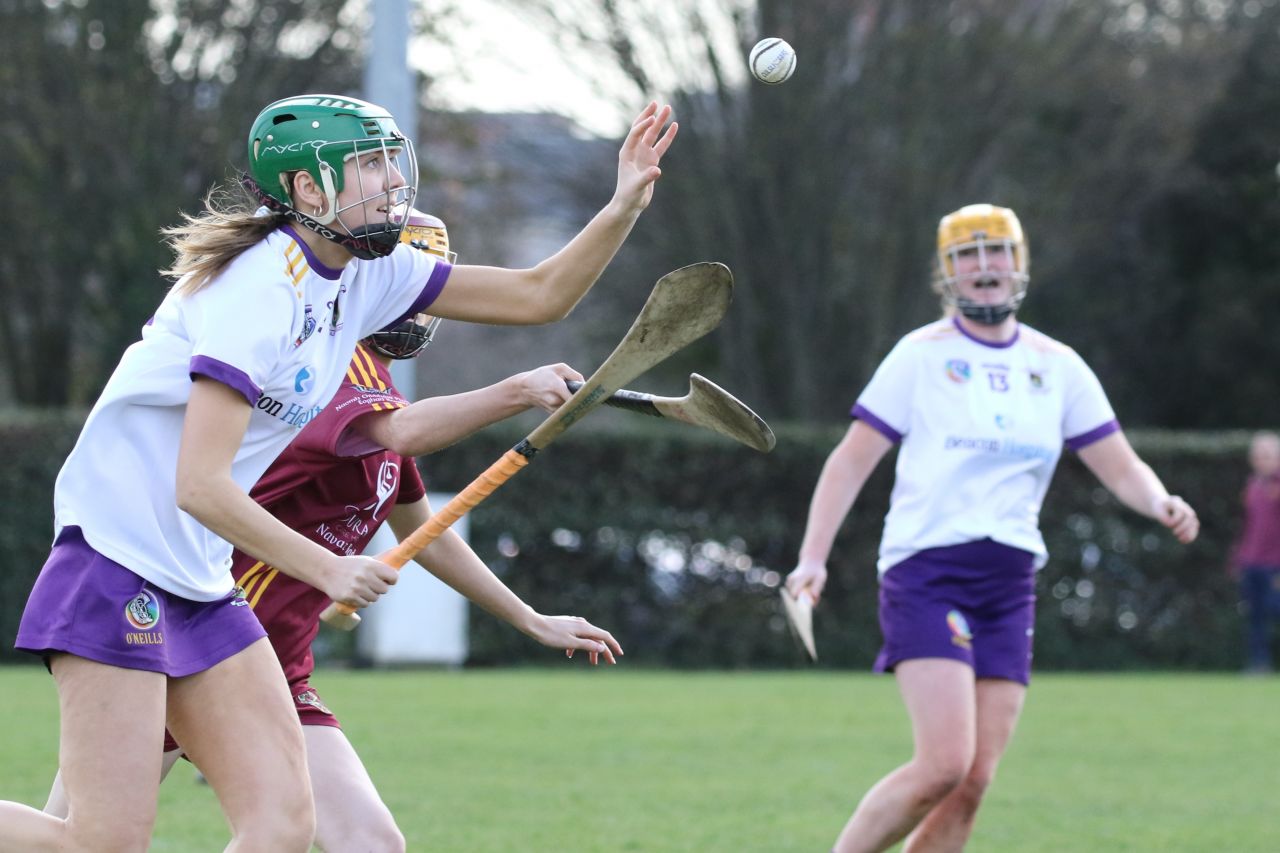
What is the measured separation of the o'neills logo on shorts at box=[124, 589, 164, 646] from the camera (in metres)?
3.63

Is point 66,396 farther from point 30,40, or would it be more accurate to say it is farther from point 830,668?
point 830,668

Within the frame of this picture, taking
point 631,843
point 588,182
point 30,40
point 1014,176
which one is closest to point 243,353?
point 631,843

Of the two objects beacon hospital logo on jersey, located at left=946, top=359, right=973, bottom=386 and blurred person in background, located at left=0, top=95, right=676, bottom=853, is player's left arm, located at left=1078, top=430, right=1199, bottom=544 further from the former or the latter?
blurred person in background, located at left=0, top=95, right=676, bottom=853

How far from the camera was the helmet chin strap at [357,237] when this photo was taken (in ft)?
12.3

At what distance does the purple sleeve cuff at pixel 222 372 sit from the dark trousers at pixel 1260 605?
14146mm

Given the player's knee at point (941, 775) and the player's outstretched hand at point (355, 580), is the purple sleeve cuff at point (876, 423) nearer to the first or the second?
the player's knee at point (941, 775)

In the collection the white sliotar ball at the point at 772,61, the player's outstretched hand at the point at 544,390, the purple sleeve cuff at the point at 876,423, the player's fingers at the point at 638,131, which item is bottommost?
the purple sleeve cuff at the point at 876,423

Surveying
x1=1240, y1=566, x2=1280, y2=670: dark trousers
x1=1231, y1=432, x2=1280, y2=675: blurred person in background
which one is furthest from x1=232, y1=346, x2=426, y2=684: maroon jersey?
x1=1240, y1=566, x2=1280, y2=670: dark trousers

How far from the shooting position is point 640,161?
13.0 feet

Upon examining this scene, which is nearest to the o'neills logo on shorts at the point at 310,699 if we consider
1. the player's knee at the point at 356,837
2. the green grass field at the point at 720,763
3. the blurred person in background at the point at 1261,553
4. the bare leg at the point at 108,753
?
the player's knee at the point at 356,837

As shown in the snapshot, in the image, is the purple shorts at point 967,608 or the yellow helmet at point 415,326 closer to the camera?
the yellow helmet at point 415,326

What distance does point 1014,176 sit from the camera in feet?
81.5

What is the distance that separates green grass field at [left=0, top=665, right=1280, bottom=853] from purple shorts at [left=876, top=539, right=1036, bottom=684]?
1438mm

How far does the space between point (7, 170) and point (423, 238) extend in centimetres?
1685
